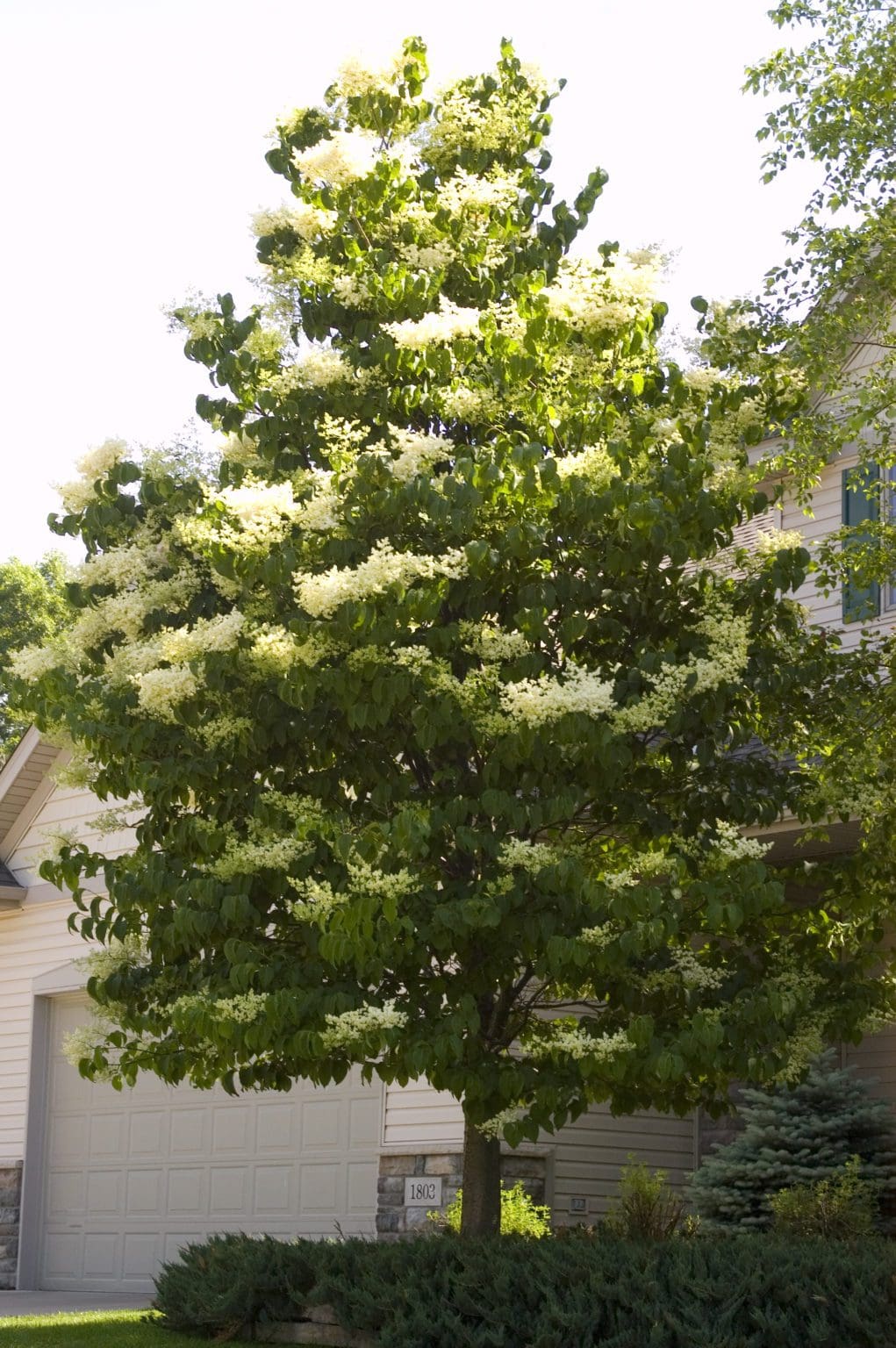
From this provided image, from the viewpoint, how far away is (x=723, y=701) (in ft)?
29.1

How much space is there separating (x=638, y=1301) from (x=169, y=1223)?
319 inches

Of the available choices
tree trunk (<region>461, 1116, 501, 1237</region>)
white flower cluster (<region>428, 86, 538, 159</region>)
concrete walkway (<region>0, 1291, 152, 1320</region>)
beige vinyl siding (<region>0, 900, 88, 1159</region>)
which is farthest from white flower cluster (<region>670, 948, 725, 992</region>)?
beige vinyl siding (<region>0, 900, 88, 1159</region>)

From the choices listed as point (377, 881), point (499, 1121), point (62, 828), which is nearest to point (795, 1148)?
point (499, 1121)

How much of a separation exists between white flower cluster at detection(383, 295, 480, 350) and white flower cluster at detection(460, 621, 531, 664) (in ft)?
5.06

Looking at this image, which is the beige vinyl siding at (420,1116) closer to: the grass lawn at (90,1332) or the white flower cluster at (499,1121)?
the grass lawn at (90,1332)

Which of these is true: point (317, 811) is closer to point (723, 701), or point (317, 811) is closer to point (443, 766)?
point (443, 766)

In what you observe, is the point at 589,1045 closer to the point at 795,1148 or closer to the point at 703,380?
the point at 703,380

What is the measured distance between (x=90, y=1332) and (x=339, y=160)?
7.89 meters

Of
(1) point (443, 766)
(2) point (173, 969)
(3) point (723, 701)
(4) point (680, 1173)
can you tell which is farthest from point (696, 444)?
(4) point (680, 1173)

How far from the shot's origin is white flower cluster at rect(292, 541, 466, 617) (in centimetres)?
808

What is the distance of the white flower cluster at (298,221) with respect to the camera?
9688mm

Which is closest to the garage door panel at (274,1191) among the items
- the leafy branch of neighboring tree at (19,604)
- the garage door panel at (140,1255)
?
the garage door panel at (140,1255)

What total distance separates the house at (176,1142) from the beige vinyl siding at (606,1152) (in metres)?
0.01

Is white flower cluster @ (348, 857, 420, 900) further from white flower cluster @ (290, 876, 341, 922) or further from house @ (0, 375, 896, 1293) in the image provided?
house @ (0, 375, 896, 1293)
